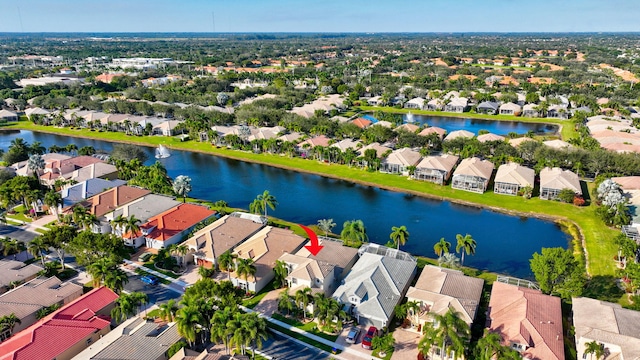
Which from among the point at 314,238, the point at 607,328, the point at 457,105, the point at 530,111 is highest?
the point at 457,105

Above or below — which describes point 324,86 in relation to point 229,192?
above

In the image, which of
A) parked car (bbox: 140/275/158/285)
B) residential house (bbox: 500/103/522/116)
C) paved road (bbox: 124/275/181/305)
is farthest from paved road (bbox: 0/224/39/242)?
residential house (bbox: 500/103/522/116)

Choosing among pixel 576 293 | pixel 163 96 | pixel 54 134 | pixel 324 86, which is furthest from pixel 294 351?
pixel 324 86

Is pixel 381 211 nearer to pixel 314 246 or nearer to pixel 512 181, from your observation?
pixel 314 246

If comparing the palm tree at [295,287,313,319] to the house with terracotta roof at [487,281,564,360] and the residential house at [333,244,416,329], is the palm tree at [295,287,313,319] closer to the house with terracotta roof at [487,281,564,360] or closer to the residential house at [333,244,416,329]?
the residential house at [333,244,416,329]

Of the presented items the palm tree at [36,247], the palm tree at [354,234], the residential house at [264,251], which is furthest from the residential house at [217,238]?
the palm tree at [36,247]

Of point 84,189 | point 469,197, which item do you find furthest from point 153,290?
point 469,197

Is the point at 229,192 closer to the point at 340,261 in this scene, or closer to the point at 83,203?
the point at 83,203
